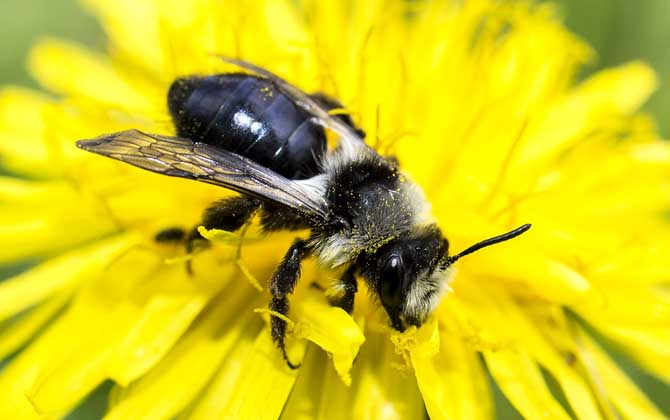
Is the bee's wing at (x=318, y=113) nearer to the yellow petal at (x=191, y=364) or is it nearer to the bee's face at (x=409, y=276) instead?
the bee's face at (x=409, y=276)

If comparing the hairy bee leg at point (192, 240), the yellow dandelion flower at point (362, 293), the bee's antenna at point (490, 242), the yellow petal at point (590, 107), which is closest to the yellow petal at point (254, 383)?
the yellow dandelion flower at point (362, 293)

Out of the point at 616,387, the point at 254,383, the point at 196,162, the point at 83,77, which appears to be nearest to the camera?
the point at 196,162

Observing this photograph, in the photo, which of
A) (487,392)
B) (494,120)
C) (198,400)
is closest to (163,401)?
(198,400)

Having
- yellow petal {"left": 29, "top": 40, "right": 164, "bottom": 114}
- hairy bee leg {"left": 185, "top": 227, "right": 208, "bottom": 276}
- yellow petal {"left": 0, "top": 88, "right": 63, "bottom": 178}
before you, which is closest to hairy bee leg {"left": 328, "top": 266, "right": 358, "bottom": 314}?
hairy bee leg {"left": 185, "top": 227, "right": 208, "bottom": 276}

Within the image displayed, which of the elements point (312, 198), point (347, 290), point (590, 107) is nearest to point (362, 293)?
point (347, 290)

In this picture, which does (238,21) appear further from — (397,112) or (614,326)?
(614,326)

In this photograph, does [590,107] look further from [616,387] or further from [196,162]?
[196,162]
